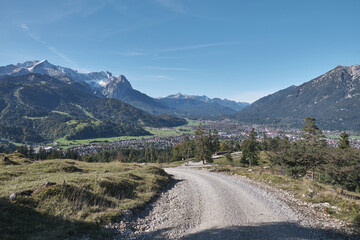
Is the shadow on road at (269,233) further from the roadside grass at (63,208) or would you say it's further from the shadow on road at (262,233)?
the roadside grass at (63,208)

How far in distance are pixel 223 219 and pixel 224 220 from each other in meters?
0.13

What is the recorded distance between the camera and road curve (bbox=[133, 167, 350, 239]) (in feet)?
27.4

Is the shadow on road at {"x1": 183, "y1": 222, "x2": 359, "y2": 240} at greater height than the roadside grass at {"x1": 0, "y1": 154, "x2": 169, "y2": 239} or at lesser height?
lesser

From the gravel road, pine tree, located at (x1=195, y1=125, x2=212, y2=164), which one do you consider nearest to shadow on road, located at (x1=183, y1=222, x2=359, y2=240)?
the gravel road

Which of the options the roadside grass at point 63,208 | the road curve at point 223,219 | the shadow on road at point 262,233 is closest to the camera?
the roadside grass at point 63,208

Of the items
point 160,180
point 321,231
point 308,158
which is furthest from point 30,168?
point 308,158

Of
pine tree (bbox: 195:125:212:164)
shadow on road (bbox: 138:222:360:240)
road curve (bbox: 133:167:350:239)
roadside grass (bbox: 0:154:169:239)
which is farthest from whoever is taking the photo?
pine tree (bbox: 195:125:212:164)

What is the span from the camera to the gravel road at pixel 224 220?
8.35 meters

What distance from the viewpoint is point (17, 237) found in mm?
6340

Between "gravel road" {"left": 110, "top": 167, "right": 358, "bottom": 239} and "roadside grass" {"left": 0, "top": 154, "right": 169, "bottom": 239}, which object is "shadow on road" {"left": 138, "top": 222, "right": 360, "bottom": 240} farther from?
"roadside grass" {"left": 0, "top": 154, "right": 169, "bottom": 239}

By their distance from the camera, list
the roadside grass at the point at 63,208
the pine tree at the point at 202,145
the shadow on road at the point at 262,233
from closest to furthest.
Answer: the roadside grass at the point at 63,208 → the shadow on road at the point at 262,233 → the pine tree at the point at 202,145

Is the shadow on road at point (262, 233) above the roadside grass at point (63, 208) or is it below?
below

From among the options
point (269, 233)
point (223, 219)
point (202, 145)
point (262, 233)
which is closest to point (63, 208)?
point (223, 219)

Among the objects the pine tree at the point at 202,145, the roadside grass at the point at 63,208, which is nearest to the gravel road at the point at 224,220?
the roadside grass at the point at 63,208
